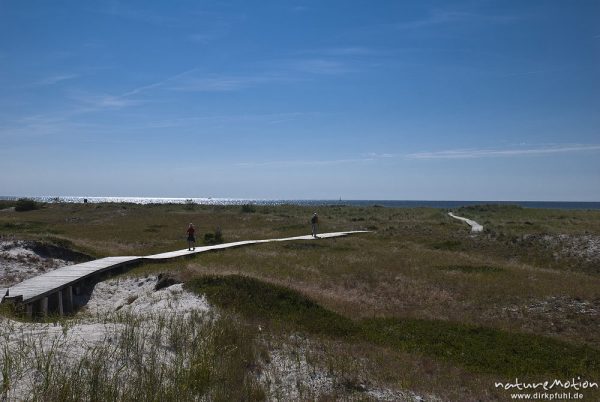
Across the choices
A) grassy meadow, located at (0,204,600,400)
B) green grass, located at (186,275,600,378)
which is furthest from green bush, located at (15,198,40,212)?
green grass, located at (186,275,600,378)

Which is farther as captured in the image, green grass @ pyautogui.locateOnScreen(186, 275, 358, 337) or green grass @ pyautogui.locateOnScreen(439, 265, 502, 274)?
green grass @ pyautogui.locateOnScreen(439, 265, 502, 274)

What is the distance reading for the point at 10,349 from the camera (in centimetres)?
874

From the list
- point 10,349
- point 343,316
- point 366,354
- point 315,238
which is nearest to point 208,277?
point 343,316

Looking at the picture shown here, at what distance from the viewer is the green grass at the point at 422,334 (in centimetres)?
1234

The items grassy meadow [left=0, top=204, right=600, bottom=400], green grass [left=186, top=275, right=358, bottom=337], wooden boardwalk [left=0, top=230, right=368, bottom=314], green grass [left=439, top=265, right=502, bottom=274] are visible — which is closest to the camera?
grassy meadow [left=0, top=204, right=600, bottom=400]

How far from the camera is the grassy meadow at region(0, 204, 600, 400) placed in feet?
38.0

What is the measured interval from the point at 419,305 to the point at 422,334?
4581 mm

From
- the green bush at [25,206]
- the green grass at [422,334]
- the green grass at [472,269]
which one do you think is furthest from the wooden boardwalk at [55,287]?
the green bush at [25,206]

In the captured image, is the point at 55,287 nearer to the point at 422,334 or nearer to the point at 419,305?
the point at 422,334

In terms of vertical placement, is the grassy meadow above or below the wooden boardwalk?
below

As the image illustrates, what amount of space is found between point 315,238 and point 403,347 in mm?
28569

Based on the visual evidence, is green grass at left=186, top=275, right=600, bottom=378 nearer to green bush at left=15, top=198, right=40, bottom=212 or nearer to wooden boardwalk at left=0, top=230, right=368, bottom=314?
wooden boardwalk at left=0, top=230, right=368, bottom=314

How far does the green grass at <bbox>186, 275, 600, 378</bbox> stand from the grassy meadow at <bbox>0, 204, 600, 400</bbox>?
50 millimetres

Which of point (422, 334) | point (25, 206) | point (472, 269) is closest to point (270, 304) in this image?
point (422, 334)
